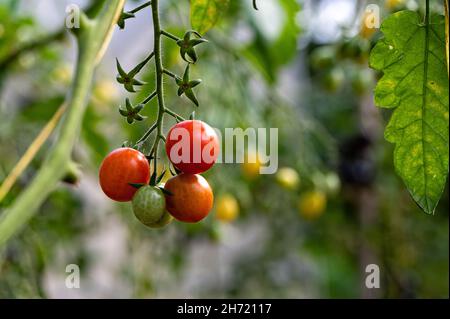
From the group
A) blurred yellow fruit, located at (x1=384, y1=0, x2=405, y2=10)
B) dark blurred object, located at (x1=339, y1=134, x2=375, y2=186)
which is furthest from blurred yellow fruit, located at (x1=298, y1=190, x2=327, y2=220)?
blurred yellow fruit, located at (x1=384, y1=0, x2=405, y2=10)

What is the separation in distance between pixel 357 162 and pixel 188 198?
1435 mm

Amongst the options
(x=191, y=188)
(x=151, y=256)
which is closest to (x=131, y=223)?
(x=151, y=256)

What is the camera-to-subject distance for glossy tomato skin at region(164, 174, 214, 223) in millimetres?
513

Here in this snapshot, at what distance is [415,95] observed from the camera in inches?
22.4

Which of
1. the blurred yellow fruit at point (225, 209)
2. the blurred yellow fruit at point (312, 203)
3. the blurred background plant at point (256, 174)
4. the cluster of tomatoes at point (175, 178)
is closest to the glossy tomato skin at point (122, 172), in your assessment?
the cluster of tomatoes at point (175, 178)

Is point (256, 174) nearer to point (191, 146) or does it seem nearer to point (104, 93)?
point (104, 93)

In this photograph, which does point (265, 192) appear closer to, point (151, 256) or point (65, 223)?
point (151, 256)

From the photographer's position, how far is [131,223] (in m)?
1.62

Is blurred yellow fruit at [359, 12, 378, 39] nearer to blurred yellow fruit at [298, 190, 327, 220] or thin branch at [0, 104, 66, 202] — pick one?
blurred yellow fruit at [298, 190, 327, 220]

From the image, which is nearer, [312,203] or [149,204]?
[149,204]

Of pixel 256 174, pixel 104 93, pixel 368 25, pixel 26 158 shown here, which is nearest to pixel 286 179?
pixel 256 174

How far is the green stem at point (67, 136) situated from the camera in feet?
1.04

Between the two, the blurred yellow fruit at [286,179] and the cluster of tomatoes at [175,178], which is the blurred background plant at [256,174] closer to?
the blurred yellow fruit at [286,179]

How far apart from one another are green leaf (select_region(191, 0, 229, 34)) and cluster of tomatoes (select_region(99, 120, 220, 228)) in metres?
0.10
